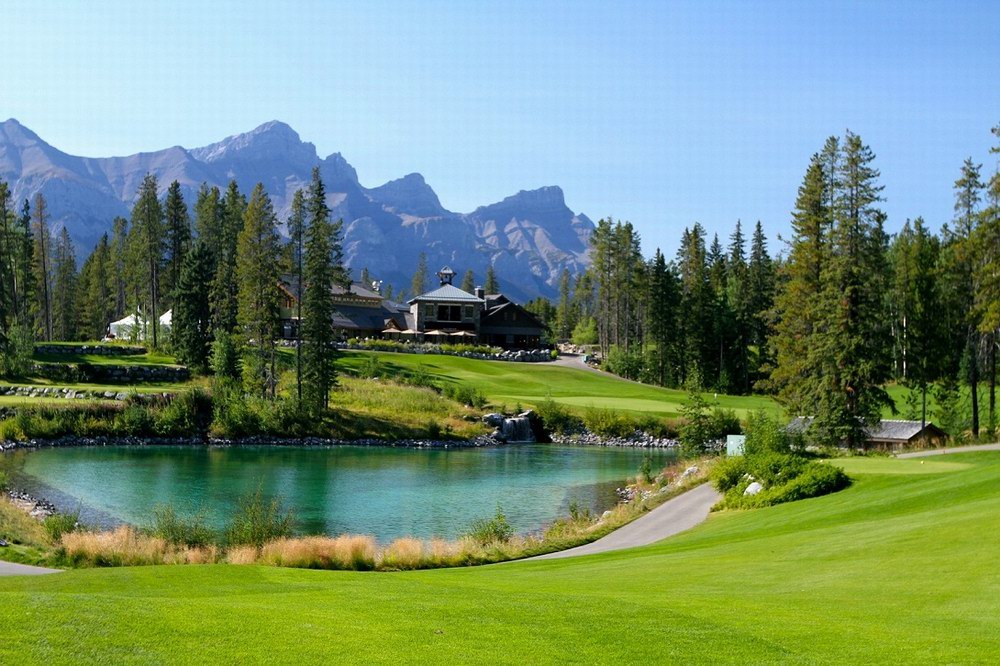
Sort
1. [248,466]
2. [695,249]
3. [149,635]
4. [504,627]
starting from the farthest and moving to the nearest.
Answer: [695,249], [248,466], [504,627], [149,635]

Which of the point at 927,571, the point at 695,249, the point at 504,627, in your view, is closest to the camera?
the point at 504,627

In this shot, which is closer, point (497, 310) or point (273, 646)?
point (273, 646)

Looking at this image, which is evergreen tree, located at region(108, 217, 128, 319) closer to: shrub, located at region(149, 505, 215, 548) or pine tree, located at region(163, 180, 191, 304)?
pine tree, located at region(163, 180, 191, 304)

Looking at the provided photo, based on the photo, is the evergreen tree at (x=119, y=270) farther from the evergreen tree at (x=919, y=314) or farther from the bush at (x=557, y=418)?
the evergreen tree at (x=919, y=314)

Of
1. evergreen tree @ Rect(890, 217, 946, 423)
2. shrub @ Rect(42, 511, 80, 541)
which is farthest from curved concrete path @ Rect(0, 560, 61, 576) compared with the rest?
evergreen tree @ Rect(890, 217, 946, 423)

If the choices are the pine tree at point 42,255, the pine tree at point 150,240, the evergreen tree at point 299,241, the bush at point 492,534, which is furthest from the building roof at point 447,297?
the bush at point 492,534

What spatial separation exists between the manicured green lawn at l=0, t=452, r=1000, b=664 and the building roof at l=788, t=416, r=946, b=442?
1109 inches

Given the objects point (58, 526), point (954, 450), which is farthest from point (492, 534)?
point (954, 450)

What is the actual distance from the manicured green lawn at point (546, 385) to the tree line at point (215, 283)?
1133cm

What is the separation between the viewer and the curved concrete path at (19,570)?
1529 centimetres

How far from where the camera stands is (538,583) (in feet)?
47.5

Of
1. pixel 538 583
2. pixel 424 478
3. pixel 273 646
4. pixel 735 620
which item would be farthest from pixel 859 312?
pixel 273 646

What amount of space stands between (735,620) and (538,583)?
490 centimetres

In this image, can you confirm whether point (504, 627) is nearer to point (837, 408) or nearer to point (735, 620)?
point (735, 620)
